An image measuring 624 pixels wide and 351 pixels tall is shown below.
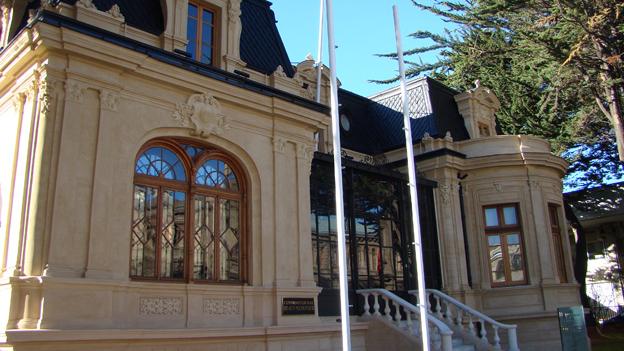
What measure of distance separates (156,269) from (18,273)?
7.81 ft

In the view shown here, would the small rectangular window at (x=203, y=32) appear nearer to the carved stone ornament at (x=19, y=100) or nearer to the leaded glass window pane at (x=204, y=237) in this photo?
the leaded glass window pane at (x=204, y=237)

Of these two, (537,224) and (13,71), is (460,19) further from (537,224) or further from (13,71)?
(13,71)

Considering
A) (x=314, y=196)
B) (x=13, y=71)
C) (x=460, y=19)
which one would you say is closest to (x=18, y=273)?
(x=13, y=71)

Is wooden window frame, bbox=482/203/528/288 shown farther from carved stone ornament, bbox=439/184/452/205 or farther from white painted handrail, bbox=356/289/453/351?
white painted handrail, bbox=356/289/453/351

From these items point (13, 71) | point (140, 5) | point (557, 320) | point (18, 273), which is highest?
point (140, 5)

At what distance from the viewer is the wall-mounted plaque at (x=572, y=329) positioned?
1696cm

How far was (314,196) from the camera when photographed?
567 inches

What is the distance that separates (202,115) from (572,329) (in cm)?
1252

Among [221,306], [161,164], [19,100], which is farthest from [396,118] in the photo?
[19,100]

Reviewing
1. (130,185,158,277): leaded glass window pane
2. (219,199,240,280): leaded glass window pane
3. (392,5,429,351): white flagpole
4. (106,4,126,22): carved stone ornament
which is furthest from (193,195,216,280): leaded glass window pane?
(392,5,429,351): white flagpole

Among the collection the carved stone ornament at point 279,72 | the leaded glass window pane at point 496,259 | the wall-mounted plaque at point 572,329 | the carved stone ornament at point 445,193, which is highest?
the carved stone ornament at point 279,72

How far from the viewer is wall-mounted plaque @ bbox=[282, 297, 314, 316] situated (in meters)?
12.0

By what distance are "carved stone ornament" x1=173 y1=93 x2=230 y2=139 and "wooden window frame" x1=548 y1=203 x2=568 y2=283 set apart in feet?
38.4

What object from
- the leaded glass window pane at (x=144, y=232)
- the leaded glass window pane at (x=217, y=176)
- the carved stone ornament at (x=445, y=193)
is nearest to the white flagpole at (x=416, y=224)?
the leaded glass window pane at (x=217, y=176)
